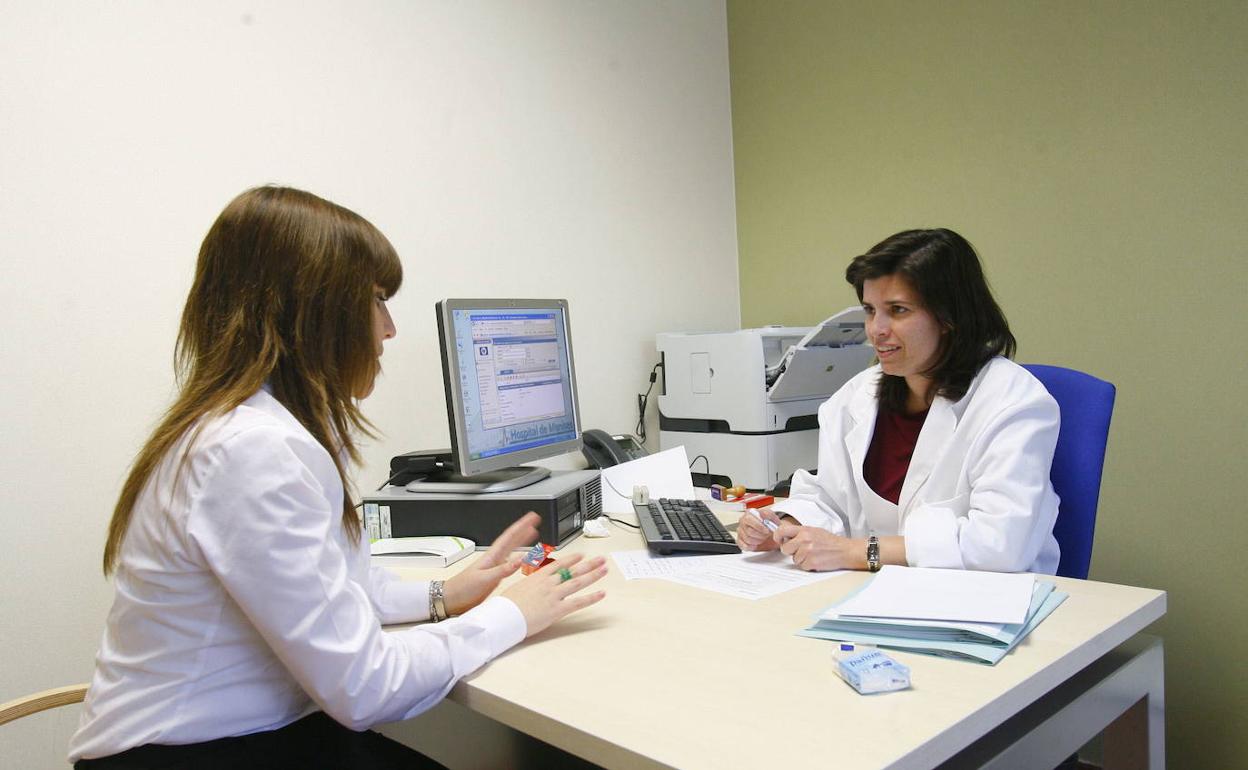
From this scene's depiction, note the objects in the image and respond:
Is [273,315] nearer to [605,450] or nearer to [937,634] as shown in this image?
[937,634]

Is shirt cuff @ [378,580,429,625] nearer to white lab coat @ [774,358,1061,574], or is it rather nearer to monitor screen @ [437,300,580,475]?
monitor screen @ [437,300,580,475]

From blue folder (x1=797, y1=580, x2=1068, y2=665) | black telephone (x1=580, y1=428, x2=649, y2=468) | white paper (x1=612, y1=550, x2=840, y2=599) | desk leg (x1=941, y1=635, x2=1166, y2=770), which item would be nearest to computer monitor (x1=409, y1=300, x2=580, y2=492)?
black telephone (x1=580, y1=428, x2=649, y2=468)

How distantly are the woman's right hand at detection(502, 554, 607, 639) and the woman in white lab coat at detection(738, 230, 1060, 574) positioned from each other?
42 cm

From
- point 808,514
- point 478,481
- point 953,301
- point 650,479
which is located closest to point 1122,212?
point 953,301

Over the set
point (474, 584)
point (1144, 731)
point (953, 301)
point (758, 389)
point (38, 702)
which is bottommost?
point (1144, 731)

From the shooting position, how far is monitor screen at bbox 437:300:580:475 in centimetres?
160

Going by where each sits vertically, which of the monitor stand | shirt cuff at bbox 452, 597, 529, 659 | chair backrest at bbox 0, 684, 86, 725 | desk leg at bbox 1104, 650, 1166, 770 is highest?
the monitor stand

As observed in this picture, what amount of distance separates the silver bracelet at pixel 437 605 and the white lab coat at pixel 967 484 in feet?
2.36

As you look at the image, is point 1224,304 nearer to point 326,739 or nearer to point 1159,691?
point 1159,691

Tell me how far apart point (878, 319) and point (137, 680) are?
4.46 ft

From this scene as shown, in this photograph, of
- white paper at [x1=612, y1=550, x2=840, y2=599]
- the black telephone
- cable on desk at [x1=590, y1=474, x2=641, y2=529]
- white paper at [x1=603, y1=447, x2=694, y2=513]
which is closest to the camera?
white paper at [x1=612, y1=550, x2=840, y2=599]

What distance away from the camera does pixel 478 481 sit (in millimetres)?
1720

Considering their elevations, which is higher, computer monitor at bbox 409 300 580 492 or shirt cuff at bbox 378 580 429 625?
computer monitor at bbox 409 300 580 492

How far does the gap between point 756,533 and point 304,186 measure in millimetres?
1281
